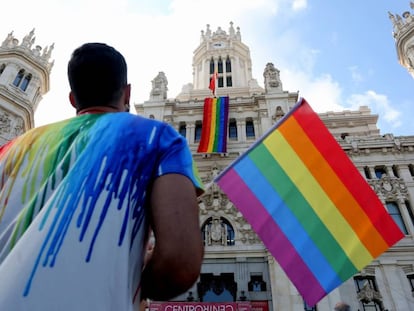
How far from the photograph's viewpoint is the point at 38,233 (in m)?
1.14

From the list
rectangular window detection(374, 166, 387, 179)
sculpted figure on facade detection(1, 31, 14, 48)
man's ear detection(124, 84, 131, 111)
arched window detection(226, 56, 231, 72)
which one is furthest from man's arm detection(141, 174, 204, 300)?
arched window detection(226, 56, 231, 72)

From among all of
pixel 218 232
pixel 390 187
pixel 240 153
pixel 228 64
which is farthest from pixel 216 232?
pixel 228 64

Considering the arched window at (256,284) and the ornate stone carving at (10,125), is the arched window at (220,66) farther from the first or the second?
the arched window at (256,284)

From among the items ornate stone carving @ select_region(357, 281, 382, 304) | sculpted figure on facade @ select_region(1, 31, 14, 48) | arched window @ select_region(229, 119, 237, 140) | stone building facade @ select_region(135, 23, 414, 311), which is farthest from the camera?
sculpted figure on facade @ select_region(1, 31, 14, 48)

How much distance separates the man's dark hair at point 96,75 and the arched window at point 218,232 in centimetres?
1585

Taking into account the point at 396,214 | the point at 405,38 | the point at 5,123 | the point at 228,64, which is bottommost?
the point at 396,214

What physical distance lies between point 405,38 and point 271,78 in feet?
37.0

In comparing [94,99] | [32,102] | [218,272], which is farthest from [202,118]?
[94,99]

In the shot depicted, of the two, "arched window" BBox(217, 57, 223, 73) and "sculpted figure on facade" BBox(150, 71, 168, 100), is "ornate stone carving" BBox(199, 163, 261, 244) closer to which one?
"sculpted figure on facade" BBox(150, 71, 168, 100)

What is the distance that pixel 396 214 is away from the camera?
17453mm

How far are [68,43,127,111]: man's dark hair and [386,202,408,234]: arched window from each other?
748 inches

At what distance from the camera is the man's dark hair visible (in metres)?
1.65

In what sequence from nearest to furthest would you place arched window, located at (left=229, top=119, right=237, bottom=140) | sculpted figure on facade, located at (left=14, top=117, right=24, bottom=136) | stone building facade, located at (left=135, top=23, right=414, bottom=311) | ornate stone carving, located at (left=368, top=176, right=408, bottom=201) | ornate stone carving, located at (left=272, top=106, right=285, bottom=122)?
stone building facade, located at (left=135, top=23, right=414, bottom=311)
ornate stone carving, located at (left=368, top=176, right=408, bottom=201)
ornate stone carving, located at (left=272, top=106, right=285, bottom=122)
arched window, located at (left=229, top=119, right=237, bottom=140)
sculpted figure on facade, located at (left=14, top=117, right=24, bottom=136)

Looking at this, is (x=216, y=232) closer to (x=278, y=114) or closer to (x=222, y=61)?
(x=278, y=114)
